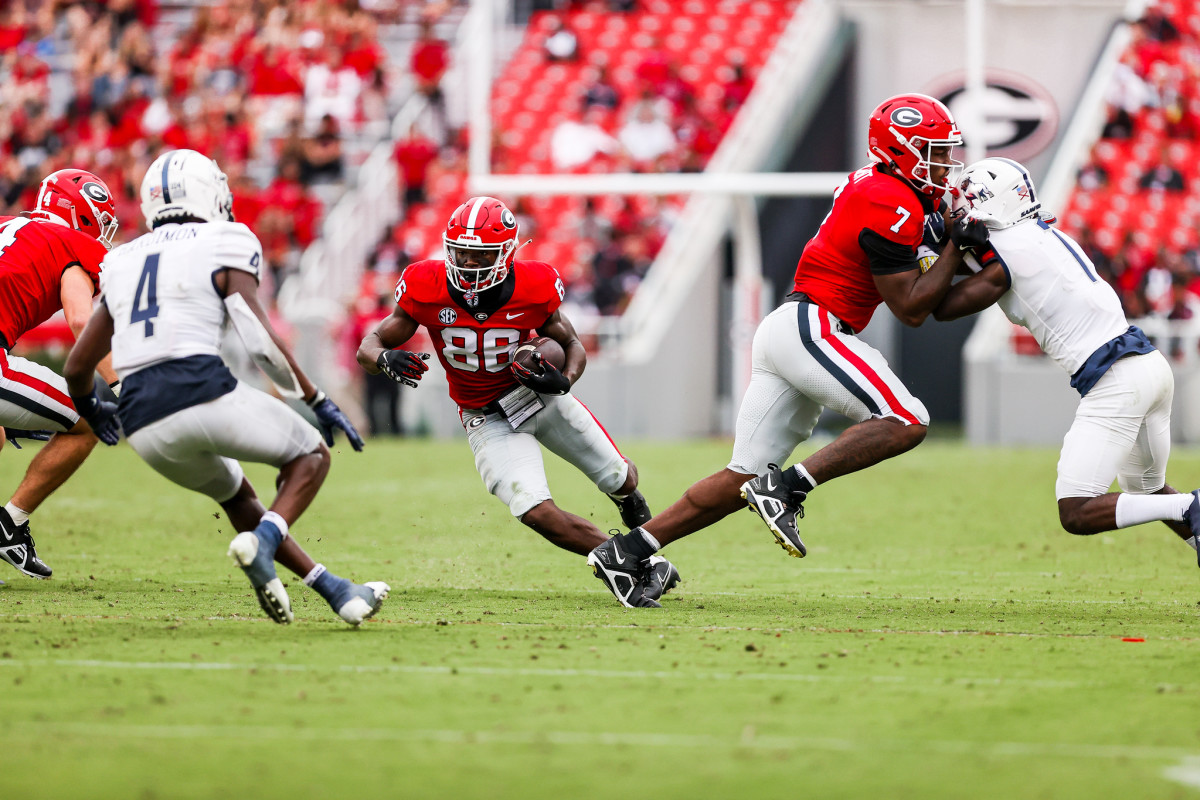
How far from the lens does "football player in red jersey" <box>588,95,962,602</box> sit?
586 centimetres

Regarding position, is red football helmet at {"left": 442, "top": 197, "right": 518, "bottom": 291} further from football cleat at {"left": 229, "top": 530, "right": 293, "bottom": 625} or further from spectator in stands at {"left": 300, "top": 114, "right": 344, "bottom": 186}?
spectator in stands at {"left": 300, "top": 114, "right": 344, "bottom": 186}

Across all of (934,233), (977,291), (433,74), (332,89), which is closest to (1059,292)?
(977,291)

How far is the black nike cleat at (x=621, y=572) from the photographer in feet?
19.8

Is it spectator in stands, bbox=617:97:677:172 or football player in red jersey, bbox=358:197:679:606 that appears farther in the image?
spectator in stands, bbox=617:97:677:172

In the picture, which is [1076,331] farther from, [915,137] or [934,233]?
[915,137]

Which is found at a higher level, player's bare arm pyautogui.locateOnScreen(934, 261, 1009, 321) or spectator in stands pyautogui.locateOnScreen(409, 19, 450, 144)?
player's bare arm pyautogui.locateOnScreen(934, 261, 1009, 321)

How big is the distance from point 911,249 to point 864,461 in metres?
0.87

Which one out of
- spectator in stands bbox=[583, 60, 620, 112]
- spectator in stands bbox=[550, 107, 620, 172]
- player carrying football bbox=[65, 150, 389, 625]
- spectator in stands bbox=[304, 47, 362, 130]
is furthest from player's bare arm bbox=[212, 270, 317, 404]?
spectator in stands bbox=[304, 47, 362, 130]

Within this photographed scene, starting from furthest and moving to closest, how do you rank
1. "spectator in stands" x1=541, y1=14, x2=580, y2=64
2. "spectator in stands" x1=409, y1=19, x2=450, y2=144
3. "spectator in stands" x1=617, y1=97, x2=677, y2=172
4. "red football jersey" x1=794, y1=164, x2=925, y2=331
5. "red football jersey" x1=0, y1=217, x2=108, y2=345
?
1. "spectator in stands" x1=409, y1=19, x2=450, y2=144
2. "spectator in stands" x1=541, y1=14, x2=580, y2=64
3. "spectator in stands" x1=617, y1=97, x2=677, y2=172
4. "red football jersey" x1=0, y1=217, x2=108, y2=345
5. "red football jersey" x1=794, y1=164, x2=925, y2=331

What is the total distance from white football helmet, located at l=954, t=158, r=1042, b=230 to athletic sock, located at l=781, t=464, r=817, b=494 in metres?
1.24

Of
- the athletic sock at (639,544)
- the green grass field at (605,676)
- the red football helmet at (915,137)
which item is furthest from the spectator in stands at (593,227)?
the athletic sock at (639,544)

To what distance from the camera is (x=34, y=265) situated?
662 cm

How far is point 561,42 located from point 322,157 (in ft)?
13.8

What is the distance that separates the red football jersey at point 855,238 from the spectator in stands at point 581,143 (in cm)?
1032
